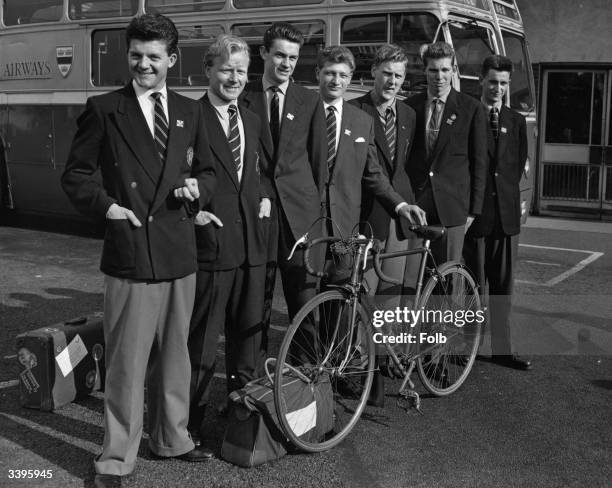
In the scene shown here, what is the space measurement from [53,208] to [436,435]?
8.15 meters

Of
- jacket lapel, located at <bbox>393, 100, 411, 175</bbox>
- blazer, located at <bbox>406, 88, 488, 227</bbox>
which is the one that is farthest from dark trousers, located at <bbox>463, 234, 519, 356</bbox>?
jacket lapel, located at <bbox>393, 100, 411, 175</bbox>

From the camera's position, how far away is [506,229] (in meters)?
5.83

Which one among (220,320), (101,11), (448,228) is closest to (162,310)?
(220,320)

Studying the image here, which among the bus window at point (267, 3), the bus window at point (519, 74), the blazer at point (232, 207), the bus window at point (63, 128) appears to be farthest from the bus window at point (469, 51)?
the blazer at point (232, 207)

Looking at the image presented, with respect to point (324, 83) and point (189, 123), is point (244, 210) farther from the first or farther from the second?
point (324, 83)

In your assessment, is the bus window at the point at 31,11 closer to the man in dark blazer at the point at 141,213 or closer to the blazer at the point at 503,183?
the blazer at the point at 503,183

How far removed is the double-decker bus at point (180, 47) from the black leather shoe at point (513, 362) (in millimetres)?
3721

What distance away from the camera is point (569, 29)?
14.3 metres

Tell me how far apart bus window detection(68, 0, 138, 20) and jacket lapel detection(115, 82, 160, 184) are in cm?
743

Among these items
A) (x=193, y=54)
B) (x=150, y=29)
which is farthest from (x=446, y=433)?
(x=193, y=54)

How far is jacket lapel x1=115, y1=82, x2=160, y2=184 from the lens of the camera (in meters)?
3.77

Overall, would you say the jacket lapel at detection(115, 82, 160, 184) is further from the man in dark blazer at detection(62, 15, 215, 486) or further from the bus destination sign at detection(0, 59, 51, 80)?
the bus destination sign at detection(0, 59, 51, 80)

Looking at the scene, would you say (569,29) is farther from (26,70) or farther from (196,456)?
(196,456)

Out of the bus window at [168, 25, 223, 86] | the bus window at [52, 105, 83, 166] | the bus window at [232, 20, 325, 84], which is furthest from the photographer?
the bus window at [52, 105, 83, 166]
